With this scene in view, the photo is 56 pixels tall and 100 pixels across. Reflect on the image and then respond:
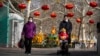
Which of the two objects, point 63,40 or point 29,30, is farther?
point 29,30

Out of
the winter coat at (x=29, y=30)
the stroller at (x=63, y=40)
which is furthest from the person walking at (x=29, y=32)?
the stroller at (x=63, y=40)

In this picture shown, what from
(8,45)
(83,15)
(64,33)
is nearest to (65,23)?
(64,33)

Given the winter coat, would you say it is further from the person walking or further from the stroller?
the stroller

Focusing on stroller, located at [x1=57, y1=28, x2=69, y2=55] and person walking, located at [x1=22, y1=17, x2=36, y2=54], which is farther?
person walking, located at [x1=22, y1=17, x2=36, y2=54]

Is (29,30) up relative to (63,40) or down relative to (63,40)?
up

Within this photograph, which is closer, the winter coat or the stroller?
the stroller

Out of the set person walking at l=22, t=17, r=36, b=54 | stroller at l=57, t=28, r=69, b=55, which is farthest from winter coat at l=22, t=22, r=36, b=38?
stroller at l=57, t=28, r=69, b=55

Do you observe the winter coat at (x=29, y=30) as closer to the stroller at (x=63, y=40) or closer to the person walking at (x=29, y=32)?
the person walking at (x=29, y=32)

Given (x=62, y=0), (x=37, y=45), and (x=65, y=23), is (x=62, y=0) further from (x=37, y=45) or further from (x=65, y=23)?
(x=65, y=23)

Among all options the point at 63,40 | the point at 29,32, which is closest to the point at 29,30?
the point at 29,32

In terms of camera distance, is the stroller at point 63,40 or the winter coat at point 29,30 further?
the winter coat at point 29,30

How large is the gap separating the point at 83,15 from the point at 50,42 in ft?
19.0

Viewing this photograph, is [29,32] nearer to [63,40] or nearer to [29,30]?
[29,30]

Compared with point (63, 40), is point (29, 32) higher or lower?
higher
